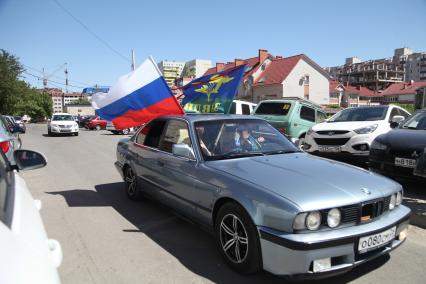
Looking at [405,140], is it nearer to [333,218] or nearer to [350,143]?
[350,143]

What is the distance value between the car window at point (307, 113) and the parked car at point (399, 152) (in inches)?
198

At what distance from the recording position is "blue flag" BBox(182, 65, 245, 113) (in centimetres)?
790

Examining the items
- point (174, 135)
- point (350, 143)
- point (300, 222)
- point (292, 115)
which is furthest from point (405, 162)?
point (292, 115)

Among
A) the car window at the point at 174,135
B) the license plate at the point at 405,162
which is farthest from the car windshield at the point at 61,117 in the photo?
the license plate at the point at 405,162

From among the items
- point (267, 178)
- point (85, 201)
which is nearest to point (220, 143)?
point (267, 178)

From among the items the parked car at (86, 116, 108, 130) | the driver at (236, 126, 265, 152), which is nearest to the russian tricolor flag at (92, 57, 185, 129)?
the driver at (236, 126, 265, 152)

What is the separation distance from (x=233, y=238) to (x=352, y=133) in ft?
19.1

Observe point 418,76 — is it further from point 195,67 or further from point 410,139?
point 410,139

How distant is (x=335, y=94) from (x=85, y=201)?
228ft

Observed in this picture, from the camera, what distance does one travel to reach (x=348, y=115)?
10.0 m

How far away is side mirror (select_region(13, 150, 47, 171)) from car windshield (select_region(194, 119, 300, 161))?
1857mm

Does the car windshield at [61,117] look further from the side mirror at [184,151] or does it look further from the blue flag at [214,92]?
the side mirror at [184,151]

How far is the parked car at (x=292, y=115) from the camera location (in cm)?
1166

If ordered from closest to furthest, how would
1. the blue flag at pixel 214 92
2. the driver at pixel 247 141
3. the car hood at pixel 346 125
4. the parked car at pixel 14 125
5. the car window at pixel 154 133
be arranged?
the driver at pixel 247 141 < the car window at pixel 154 133 < the blue flag at pixel 214 92 < the car hood at pixel 346 125 < the parked car at pixel 14 125
